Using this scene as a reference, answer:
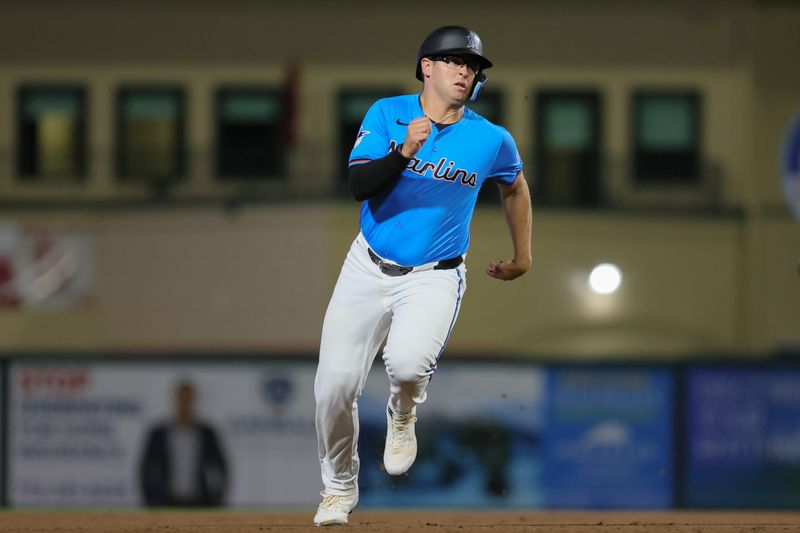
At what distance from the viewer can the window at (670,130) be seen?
1075 inches

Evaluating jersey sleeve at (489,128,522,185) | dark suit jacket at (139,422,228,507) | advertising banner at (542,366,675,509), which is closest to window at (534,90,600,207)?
advertising banner at (542,366,675,509)

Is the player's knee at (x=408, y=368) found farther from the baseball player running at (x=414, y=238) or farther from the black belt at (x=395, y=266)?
the black belt at (x=395, y=266)

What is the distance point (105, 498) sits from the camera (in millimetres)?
18219

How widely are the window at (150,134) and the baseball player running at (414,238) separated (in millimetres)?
18489

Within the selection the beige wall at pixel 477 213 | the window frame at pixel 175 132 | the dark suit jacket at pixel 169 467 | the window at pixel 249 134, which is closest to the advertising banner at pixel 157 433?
the dark suit jacket at pixel 169 467

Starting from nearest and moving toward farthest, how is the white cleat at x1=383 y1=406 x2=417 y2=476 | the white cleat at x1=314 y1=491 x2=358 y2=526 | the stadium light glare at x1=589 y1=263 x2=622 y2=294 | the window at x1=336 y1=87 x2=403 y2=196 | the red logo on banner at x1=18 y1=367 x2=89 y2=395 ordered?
1. the white cleat at x1=383 y1=406 x2=417 y2=476
2. the white cleat at x1=314 y1=491 x2=358 y2=526
3. the red logo on banner at x1=18 y1=367 x2=89 y2=395
4. the stadium light glare at x1=589 y1=263 x2=622 y2=294
5. the window at x1=336 y1=87 x2=403 y2=196

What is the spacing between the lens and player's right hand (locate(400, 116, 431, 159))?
825 centimetres

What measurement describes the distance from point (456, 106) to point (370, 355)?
1.39 m

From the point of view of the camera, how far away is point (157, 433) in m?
Answer: 18.3

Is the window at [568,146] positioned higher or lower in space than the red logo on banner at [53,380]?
higher

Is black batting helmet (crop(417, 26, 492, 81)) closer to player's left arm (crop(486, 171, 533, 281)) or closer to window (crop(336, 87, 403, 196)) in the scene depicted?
player's left arm (crop(486, 171, 533, 281))

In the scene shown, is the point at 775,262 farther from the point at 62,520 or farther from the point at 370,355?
the point at 370,355

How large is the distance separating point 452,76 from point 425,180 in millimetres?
554

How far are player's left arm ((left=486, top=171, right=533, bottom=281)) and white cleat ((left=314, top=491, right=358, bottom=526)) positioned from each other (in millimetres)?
1474
